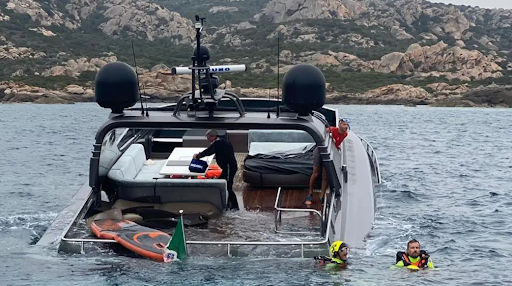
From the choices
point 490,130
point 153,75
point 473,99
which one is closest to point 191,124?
point 490,130

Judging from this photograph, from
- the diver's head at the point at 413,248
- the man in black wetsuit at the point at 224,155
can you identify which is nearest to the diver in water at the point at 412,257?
the diver's head at the point at 413,248

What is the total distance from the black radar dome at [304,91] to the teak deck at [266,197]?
89.6 inches

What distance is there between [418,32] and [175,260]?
11371 cm

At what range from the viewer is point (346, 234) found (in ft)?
36.3

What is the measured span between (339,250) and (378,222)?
4855 mm

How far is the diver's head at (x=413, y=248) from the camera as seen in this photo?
427 inches

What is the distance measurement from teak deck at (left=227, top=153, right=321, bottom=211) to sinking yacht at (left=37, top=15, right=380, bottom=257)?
2cm

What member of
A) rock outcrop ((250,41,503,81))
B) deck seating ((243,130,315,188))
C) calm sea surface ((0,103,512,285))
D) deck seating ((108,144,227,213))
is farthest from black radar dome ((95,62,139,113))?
rock outcrop ((250,41,503,81))

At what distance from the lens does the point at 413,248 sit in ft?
35.7

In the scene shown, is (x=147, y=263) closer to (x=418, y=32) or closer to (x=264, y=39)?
(x=264, y=39)

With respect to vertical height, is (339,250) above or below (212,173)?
below

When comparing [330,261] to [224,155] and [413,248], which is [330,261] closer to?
[413,248]

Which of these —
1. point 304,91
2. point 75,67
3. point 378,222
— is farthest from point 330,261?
point 75,67

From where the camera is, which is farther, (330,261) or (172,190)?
(172,190)
